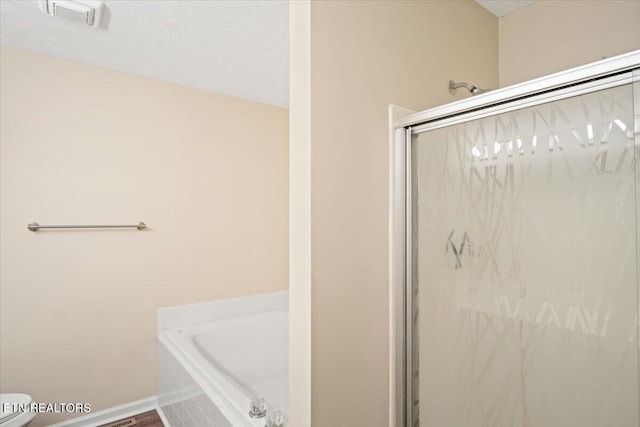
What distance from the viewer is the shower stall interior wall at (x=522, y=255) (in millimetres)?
857

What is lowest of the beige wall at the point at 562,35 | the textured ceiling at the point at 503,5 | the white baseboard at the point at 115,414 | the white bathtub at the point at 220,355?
the white baseboard at the point at 115,414

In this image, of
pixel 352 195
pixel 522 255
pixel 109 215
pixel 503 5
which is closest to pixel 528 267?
pixel 522 255

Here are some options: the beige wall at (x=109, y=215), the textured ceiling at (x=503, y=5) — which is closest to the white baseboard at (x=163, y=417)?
the beige wall at (x=109, y=215)

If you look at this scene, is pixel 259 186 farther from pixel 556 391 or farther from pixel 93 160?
pixel 556 391

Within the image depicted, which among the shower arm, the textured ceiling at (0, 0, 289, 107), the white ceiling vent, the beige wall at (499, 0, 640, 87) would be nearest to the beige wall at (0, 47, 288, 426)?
the textured ceiling at (0, 0, 289, 107)

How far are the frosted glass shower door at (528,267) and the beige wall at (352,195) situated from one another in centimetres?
16

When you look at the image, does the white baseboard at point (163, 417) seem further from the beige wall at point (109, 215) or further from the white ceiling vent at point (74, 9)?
the white ceiling vent at point (74, 9)

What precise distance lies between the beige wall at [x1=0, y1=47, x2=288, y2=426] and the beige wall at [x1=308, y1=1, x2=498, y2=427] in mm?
1720

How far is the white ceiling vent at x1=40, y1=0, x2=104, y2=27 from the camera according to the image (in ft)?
5.00

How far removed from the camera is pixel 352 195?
120 centimetres

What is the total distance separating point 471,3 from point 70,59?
7.70 feet

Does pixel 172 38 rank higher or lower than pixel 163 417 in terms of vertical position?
higher

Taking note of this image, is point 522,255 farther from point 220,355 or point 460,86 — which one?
point 220,355

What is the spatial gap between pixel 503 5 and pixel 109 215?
8.68 ft
